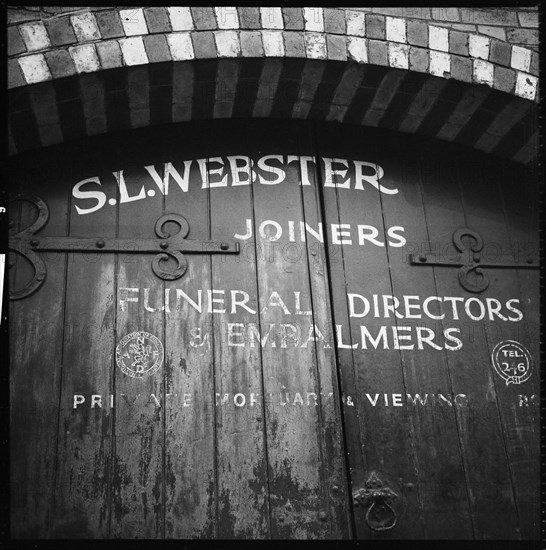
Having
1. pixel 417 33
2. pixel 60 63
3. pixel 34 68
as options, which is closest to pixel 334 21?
pixel 417 33

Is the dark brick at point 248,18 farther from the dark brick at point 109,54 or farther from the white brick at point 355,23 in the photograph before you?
the dark brick at point 109,54

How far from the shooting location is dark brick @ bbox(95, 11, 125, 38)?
321cm

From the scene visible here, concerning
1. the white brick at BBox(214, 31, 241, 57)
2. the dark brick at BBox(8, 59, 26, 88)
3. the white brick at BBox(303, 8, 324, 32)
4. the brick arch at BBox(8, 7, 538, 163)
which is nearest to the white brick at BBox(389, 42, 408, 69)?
the brick arch at BBox(8, 7, 538, 163)

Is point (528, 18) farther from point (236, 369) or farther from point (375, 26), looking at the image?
point (236, 369)

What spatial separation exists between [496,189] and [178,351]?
1802mm

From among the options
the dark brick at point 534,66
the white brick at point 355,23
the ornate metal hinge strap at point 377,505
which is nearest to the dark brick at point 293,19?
the white brick at point 355,23

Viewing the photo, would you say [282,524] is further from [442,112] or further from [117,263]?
[442,112]

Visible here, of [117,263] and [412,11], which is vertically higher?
[412,11]

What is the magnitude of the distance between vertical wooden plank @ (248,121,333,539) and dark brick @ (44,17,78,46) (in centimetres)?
97

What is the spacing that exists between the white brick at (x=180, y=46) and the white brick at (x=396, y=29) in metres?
0.90

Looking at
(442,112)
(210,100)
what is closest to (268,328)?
(210,100)

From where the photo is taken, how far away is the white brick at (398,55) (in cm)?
341

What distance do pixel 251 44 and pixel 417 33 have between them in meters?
0.78

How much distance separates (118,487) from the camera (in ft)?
9.62
